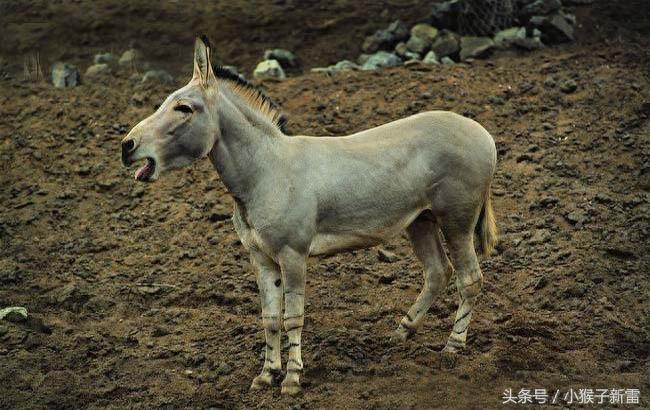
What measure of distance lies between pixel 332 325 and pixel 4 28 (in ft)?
34.0

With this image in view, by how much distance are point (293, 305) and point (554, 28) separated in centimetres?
864

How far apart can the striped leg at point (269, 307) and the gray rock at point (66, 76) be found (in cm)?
803

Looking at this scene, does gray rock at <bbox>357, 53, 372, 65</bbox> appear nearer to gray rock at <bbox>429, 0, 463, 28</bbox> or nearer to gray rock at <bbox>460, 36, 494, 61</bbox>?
gray rock at <bbox>429, 0, 463, 28</bbox>

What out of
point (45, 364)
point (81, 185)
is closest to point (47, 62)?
point (81, 185)

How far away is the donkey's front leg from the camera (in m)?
8.04

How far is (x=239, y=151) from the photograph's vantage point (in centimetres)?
827

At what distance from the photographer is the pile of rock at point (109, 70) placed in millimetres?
15422

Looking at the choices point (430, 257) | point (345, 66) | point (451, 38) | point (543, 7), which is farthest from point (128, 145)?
point (543, 7)

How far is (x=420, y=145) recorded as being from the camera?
28.4ft

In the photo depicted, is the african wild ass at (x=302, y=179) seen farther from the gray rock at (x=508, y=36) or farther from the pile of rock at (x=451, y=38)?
the gray rock at (x=508, y=36)

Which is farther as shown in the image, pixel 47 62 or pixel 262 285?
pixel 47 62

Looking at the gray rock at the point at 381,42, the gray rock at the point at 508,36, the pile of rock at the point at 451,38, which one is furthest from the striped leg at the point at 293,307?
the gray rock at the point at 381,42

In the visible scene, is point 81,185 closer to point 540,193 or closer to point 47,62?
point 47,62

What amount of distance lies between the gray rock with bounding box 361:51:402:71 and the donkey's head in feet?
23.7
